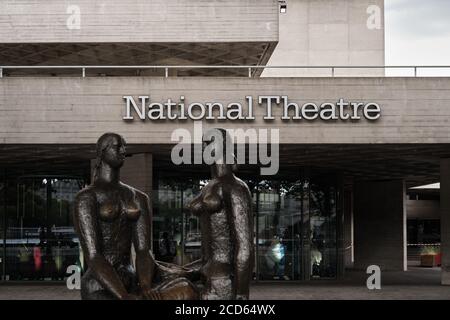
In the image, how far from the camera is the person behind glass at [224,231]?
23.3ft

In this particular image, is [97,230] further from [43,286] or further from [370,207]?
[370,207]

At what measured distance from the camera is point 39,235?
24703mm

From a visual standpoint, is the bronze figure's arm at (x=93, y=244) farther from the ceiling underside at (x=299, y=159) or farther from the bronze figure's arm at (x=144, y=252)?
the ceiling underside at (x=299, y=159)

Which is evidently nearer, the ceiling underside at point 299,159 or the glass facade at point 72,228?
the ceiling underside at point 299,159

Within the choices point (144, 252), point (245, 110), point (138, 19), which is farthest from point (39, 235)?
point (144, 252)

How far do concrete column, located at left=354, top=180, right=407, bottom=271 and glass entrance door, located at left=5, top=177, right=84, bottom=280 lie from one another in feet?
40.5

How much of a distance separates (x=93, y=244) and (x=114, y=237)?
26 cm

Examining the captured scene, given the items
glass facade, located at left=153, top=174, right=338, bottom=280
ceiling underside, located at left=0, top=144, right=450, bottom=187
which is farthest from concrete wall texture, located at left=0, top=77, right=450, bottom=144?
glass facade, located at left=153, top=174, right=338, bottom=280

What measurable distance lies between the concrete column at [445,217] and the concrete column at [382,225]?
8451 millimetres

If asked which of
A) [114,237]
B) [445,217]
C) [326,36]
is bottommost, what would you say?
[445,217]

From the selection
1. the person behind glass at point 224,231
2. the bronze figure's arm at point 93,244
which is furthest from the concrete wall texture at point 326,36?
the bronze figure's arm at point 93,244

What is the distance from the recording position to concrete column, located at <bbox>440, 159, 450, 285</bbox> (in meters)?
22.1

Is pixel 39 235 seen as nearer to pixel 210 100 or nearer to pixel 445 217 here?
pixel 210 100

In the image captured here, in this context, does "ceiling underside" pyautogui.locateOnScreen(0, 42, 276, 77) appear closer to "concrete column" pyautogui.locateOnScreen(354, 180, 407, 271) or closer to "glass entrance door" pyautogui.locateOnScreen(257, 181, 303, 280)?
"glass entrance door" pyautogui.locateOnScreen(257, 181, 303, 280)
